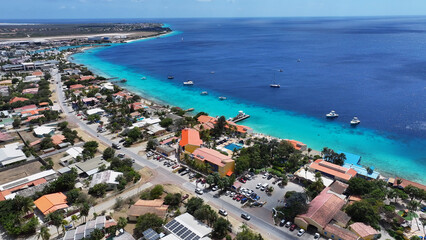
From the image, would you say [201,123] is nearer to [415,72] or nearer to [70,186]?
[70,186]

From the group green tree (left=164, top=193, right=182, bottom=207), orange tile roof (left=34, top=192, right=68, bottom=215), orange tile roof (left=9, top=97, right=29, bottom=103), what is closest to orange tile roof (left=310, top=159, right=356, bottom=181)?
green tree (left=164, top=193, right=182, bottom=207)

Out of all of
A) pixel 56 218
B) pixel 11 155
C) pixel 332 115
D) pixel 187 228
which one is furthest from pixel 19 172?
pixel 332 115

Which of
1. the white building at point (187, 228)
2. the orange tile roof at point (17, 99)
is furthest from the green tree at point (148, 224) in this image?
the orange tile roof at point (17, 99)

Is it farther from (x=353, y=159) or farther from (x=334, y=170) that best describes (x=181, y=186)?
(x=353, y=159)

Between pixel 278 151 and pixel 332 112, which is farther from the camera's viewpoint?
pixel 332 112

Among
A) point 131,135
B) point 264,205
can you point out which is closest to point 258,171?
point 264,205

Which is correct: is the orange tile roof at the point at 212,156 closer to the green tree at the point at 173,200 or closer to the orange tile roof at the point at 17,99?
the green tree at the point at 173,200
